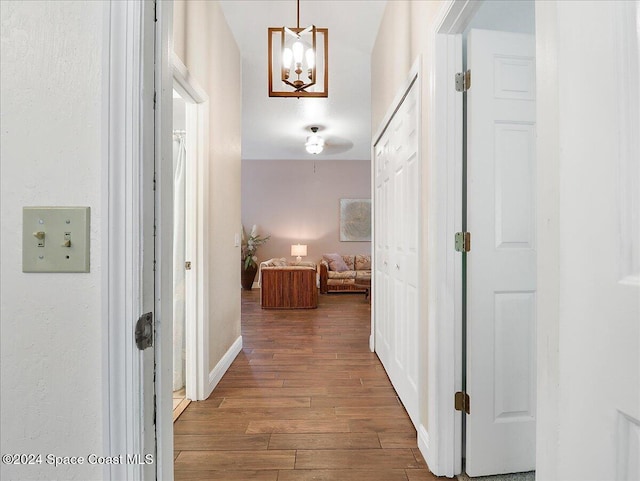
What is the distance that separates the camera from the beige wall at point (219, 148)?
2162 millimetres

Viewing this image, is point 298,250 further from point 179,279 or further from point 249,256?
point 179,279

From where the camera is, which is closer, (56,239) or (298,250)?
(56,239)

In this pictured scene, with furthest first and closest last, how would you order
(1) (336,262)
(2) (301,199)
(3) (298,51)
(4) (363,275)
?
(2) (301,199) < (1) (336,262) < (4) (363,275) < (3) (298,51)

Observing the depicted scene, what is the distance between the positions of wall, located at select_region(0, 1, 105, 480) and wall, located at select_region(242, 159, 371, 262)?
6.99 meters

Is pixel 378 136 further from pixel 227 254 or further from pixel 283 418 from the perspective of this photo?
A: pixel 283 418

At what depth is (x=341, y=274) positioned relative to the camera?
674 centimetres

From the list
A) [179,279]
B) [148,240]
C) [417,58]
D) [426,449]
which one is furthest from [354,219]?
[148,240]

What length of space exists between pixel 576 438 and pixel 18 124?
117cm

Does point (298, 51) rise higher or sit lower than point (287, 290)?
higher

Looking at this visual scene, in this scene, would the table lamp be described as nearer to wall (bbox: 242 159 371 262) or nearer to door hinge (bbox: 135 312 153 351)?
wall (bbox: 242 159 371 262)

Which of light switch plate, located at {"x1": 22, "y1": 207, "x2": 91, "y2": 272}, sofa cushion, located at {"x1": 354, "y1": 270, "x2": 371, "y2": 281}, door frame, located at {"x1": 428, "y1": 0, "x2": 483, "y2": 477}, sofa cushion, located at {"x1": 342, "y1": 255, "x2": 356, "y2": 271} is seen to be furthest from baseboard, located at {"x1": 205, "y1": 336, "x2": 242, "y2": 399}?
sofa cushion, located at {"x1": 342, "y1": 255, "x2": 356, "y2": 271}

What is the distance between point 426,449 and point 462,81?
5.81 ft

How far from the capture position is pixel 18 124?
25.0 inches

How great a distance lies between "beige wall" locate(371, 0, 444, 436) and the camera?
1.66m
